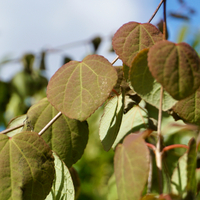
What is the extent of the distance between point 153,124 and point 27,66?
181cm

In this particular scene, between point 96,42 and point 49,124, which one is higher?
point 49,124

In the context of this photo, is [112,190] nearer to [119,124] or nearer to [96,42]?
[119,124]

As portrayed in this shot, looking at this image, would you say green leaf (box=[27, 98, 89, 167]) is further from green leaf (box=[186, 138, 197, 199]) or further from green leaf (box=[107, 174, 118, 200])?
green leaf (box=[186, 138, 197, 199])

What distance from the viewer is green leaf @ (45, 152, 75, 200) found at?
572mm

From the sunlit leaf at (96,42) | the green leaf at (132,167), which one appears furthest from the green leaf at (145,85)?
the sunlit leaf at (96,42)

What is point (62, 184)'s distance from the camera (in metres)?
0.59

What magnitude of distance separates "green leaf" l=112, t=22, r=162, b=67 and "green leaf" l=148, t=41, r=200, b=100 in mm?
96

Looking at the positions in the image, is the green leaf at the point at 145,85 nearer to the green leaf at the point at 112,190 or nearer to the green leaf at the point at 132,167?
the green leaf at the point at 132,167

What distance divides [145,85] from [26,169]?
0.27 metres

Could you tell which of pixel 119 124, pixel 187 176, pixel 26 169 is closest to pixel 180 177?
pixel 187 176

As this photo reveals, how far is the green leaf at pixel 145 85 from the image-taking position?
20.1 inches

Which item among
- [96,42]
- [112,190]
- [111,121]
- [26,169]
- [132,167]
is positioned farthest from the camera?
[96,42]

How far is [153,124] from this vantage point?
707 millimetres

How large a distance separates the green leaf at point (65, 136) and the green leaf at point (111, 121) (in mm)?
59
